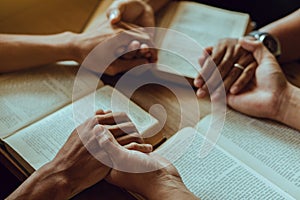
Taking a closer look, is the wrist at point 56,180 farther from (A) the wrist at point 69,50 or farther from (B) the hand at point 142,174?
(A) the wrist at point 69,50

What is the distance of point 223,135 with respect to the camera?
0.93m

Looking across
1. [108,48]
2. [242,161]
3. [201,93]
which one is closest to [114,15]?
[108,48]

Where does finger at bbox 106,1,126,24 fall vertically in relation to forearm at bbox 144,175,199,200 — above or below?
above

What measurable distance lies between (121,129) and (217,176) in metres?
0.22

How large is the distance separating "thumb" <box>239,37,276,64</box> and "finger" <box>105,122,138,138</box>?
420mm

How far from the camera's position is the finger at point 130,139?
83 centimetres

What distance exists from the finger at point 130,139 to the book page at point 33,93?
0.21m

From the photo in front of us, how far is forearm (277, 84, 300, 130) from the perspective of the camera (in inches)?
37.7

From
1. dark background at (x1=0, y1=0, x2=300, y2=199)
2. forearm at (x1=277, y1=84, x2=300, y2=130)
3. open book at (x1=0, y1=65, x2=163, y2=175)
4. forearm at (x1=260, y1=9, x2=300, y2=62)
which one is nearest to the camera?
open book at (x1=0, y1=65, x2=163, y2=175)

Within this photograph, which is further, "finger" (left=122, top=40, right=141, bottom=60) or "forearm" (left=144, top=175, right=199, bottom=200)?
"finger" (left=122, top=40, right=141, bottom=60)

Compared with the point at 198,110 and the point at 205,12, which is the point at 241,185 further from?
the point at 205,12

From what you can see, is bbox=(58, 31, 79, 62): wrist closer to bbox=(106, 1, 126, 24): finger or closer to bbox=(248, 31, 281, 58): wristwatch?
bbox=(106, 1, 126, 24): finger

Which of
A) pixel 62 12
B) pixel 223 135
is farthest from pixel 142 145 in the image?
pixel 62 12

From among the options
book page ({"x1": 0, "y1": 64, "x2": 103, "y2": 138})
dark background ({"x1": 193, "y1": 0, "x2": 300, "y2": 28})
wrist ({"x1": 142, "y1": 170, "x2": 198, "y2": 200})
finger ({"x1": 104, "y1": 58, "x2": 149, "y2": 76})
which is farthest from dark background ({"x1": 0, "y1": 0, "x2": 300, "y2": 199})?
wrist ({"x1": 142, "y1": 170, "x2": 198, "y2": 200})
